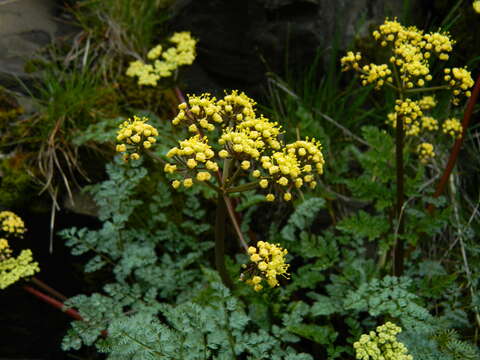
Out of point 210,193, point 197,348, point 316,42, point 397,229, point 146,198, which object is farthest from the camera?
point 316,42

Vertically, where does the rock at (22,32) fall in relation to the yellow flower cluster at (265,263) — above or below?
above

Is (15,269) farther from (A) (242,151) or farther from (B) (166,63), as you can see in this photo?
(B) (166,63)

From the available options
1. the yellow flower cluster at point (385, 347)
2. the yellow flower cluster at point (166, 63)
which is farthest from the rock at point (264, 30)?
the yellow flower cluster at point (385, 347)

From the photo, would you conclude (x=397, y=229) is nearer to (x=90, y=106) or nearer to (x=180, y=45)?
(x=180, y=45)

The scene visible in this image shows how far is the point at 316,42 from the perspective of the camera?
392cm

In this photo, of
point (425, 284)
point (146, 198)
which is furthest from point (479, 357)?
point (146, 198)

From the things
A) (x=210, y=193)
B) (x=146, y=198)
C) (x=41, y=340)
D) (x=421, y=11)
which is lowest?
(x=41, y=340)

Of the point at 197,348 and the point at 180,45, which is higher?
the point at 180,45

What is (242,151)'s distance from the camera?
184 centimetres

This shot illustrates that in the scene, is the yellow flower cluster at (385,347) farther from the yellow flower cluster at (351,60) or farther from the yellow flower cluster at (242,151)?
the yellow flower cluster at (351,60)

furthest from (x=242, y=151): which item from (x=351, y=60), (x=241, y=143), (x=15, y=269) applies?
(x=15, y=269)

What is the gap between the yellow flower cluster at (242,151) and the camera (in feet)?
5.95

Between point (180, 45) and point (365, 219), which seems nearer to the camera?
point (365, 219)

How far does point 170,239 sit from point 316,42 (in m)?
2.16
